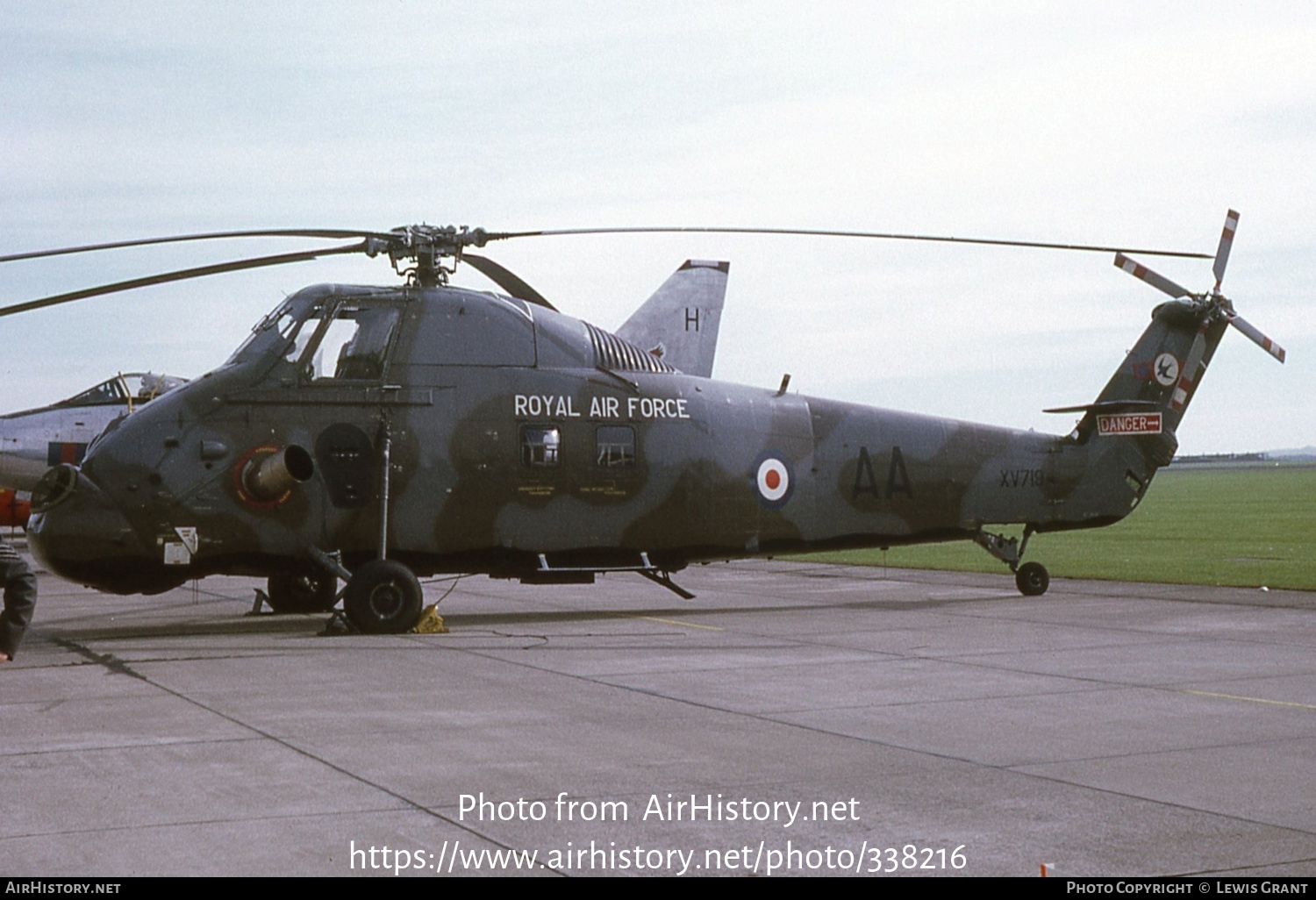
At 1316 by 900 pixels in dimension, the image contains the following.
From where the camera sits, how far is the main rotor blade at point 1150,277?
2109 cm

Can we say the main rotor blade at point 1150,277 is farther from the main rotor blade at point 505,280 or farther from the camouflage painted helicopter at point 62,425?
the camouflage painted helicopter at point 62,425

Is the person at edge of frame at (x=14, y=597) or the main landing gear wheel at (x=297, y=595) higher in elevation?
the person at edge of frame at (x=14, y=597)

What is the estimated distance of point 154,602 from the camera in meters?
21.3

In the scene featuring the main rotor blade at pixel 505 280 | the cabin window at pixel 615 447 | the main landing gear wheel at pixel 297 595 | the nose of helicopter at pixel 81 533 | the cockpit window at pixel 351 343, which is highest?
the main rotor blade at pixel 505 280

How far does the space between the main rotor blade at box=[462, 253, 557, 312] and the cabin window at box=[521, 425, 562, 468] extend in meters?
1.72

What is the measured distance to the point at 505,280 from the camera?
17625 millimetres

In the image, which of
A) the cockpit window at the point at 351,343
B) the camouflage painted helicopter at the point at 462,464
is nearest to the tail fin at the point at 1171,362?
the camouflage painted helicopter at the point at 462,464

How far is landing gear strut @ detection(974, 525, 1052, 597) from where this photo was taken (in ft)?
66.5

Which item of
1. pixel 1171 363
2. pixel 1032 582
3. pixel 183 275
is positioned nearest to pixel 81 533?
pixel 183 275

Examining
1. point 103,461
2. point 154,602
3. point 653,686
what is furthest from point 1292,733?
point 154,602

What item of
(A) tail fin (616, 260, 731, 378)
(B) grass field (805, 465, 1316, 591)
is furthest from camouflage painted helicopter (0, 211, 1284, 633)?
(A) tail fin (616, 260, 731, 378)

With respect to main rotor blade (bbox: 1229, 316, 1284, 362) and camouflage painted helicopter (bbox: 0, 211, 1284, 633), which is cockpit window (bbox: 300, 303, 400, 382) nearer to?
camouflage painted helicopter (bbox: 0, 211, 1284, 633)

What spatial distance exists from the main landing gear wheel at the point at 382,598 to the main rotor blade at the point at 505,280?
3.73 metres

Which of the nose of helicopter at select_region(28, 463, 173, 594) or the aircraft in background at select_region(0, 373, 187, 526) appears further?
the aircraft in background at select_region(0, 373, 187, 526)
